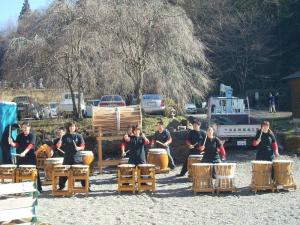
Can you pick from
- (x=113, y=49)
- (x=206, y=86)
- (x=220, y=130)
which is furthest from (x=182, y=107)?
(x=220, y=130)

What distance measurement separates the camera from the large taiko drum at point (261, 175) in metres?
13.0

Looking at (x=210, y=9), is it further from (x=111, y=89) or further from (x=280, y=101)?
(x=111, y=89)

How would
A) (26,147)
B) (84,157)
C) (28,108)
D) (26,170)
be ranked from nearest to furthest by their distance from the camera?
(26,170)
(26,147)
(84,157)
(28,108)

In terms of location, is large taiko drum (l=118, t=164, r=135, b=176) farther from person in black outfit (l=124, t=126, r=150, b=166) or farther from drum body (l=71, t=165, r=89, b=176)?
drum body (l=71, t=165, r=89, b=176)

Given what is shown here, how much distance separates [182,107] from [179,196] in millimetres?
15271

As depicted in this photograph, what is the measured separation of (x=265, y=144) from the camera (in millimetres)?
13797

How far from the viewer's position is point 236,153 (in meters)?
21.2

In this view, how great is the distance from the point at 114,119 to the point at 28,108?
335 inches

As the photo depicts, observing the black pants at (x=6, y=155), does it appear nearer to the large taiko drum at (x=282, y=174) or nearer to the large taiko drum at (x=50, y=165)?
the large taiko drum at (x=50, y=165)

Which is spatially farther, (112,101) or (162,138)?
(112,101)

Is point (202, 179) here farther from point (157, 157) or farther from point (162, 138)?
point (162, 138)

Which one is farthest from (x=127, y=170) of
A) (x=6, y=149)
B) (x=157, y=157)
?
(x=6, y=149)

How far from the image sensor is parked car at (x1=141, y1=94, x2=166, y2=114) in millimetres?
29873

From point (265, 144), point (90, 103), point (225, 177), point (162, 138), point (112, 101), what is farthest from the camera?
point (90, 103)
